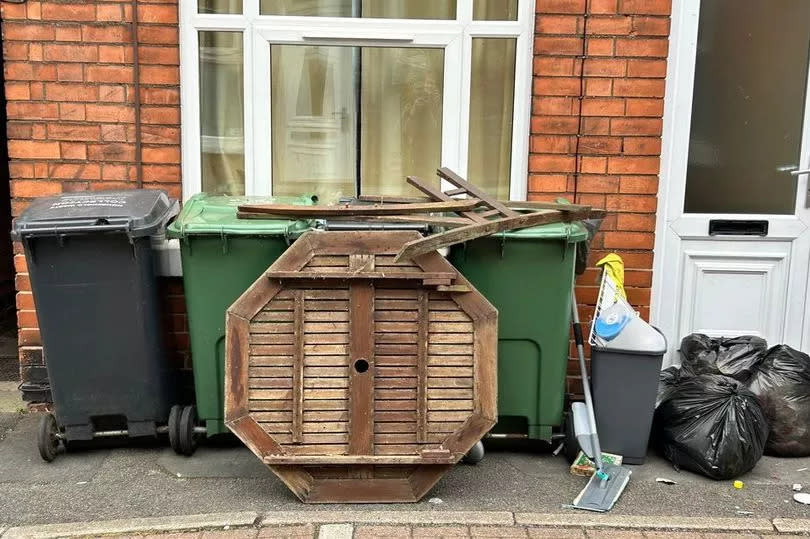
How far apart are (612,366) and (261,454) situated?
1.69m

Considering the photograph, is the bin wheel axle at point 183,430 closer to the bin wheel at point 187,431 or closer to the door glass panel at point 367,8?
the bin wheel at point 187,431

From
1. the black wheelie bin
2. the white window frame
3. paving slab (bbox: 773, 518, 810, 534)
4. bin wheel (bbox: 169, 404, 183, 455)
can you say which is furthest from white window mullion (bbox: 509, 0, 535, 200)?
bin wheel (bbox: 169, 404, 183, 455)

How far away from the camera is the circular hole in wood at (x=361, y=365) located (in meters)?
3.28

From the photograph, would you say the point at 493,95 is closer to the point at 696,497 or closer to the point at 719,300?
the point at 719,300

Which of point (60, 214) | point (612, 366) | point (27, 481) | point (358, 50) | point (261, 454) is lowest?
point (27, 481)

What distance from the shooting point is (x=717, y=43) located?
422cm

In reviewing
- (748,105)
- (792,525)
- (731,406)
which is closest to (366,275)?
(731,406)

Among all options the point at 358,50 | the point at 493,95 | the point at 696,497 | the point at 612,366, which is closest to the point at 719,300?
the point at 612,366

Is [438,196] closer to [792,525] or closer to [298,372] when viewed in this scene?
[298,372]

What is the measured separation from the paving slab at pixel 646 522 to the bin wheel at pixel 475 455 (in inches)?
18.5

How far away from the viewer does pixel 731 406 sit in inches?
142

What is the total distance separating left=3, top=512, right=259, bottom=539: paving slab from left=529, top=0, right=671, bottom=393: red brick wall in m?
1.93

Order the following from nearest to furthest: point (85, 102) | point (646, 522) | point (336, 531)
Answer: point (336, 531) → point (646, 522) → point (85, 102)

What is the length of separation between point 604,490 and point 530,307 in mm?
873
